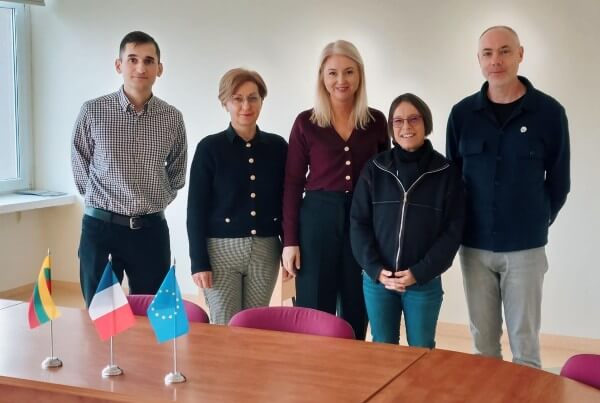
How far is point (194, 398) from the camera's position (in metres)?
2.06

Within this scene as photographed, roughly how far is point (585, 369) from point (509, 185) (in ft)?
3.49

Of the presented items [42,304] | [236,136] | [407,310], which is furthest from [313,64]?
[42,304]

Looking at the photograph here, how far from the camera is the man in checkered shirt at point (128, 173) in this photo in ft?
12.1

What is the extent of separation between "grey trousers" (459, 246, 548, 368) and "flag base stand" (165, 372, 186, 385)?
1.61 meters

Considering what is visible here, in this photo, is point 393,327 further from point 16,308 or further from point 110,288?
point 16,308

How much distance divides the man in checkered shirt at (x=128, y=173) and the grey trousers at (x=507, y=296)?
1.56 m

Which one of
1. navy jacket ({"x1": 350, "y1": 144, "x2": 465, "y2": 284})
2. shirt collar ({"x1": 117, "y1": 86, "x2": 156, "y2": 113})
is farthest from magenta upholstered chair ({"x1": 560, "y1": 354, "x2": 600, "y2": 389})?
shirt collar ({"x1": 117, "y1": 86, "x2": 156, "y2": 113})

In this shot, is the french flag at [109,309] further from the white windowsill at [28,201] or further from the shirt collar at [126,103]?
the white windowsill at [28,201]

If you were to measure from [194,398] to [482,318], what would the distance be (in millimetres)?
1692

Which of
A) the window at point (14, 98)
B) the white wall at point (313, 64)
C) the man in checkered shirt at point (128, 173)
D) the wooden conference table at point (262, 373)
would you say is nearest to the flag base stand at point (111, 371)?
the wooden conference table at point (262, 373)

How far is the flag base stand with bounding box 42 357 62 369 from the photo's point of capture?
2.31 m

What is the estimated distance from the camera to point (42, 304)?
95.5 inches

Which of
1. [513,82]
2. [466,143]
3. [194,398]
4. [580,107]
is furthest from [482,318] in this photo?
[580,107]

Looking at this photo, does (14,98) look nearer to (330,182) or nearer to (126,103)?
(126,103)
